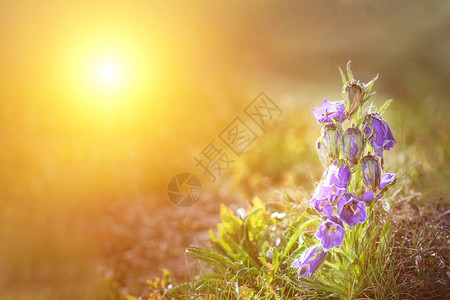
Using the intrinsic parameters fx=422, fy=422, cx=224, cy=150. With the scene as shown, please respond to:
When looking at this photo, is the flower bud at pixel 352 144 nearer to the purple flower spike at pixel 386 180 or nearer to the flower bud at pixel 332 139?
the flower bud at pixel 332 139

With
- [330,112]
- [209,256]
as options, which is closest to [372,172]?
[330,112]

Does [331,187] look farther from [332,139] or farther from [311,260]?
[311,260]

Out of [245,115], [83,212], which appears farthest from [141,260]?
[245,115]

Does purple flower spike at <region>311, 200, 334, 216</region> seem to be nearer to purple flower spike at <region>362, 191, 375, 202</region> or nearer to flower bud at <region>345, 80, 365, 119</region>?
purple flower spike at <region>362, 191, 375, 202</region>
